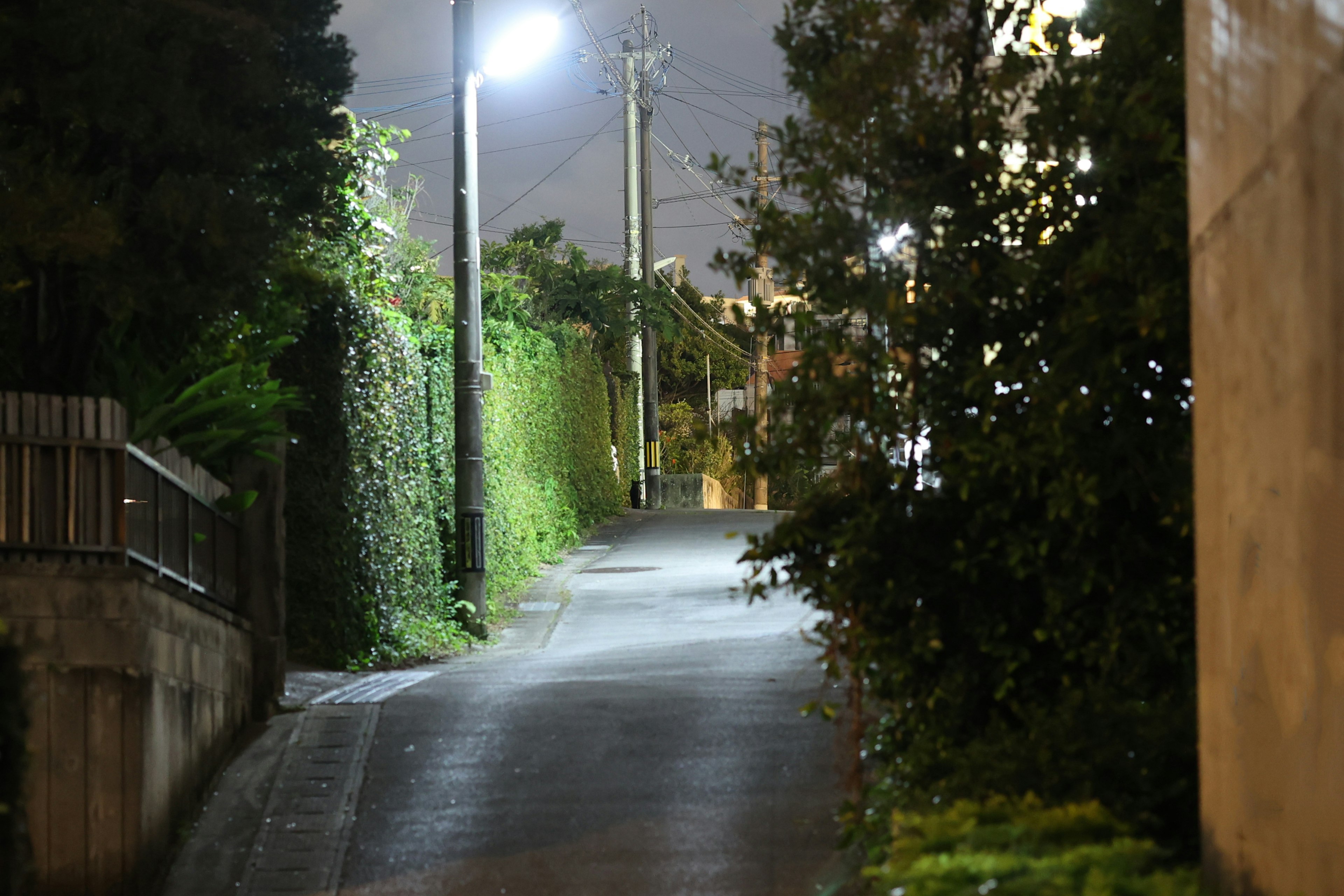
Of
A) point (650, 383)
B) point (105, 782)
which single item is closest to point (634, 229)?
point (650, 383)

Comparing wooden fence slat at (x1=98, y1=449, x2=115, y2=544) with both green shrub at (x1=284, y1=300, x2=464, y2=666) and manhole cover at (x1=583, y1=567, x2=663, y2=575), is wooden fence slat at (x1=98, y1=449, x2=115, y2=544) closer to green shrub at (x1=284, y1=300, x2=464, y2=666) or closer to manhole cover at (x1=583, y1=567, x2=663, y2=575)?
green shrub at (x1=284, y1=300, x2=464, y2=666)

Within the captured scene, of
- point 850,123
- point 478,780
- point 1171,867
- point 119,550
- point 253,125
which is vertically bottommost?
point 478,780

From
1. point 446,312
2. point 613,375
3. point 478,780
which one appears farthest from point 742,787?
point 613,375

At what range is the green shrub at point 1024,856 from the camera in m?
3.33

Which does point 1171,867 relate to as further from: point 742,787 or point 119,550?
point 119,550

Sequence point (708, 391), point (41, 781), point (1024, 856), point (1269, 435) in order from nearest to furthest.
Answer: point (1269, 435) → point (1024, 856) → point (41, 781) → point (708, 391)

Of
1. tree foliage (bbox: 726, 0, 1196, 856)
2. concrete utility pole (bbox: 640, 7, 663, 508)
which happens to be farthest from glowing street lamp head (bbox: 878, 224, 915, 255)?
concrete utility pole (bbox: 640, 7, 663, 508)

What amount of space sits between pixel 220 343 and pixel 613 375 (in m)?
20.0

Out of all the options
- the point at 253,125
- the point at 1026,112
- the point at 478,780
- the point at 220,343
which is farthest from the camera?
the point at 220,343

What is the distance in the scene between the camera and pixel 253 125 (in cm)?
857

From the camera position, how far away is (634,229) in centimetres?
3192

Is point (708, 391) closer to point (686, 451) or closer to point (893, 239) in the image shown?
point (686, 451)

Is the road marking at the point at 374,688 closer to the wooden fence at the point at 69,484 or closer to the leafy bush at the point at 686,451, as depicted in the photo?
the wooden fence at the point at 69,484

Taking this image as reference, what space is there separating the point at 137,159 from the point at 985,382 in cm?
551
